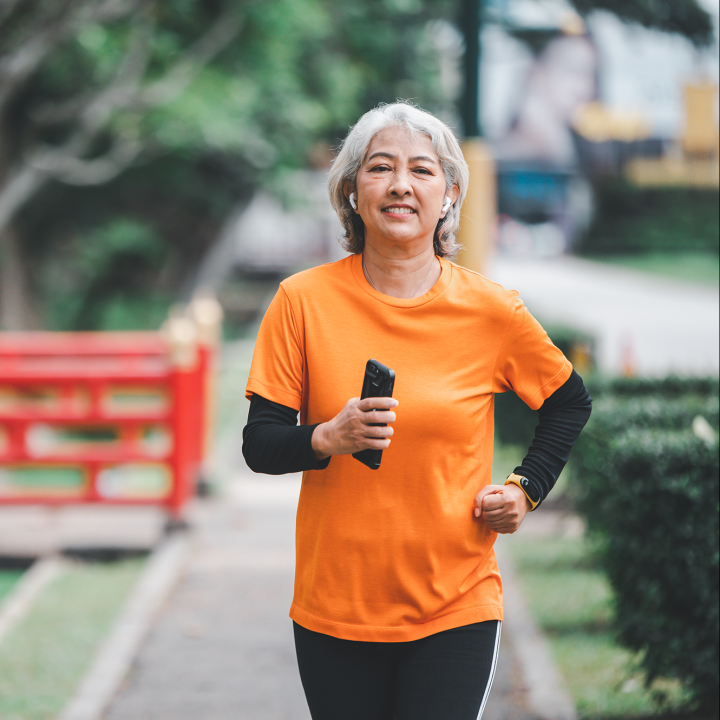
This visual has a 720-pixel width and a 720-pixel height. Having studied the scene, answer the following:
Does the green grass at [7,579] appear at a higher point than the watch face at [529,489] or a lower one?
lower

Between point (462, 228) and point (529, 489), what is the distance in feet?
15.9

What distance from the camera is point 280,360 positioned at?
2080 mm

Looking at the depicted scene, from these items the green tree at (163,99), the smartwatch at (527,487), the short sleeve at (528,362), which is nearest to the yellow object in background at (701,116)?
the green tree at (163,99)

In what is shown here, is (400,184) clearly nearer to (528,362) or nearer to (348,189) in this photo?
(348,189)

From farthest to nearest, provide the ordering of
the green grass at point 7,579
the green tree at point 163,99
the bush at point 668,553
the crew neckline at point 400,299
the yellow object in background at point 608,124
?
the green tree at point 163,99 < the yellow object in background at point 608,124 < the green grass at point 7,579 < the bush at point 668,553 < the crew neckline at point 400,299

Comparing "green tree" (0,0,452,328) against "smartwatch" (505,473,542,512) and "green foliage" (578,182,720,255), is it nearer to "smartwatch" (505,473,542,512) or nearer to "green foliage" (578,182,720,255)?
"green foliage" (578,182,720,255)

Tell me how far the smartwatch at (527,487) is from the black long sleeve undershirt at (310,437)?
0.04 feet

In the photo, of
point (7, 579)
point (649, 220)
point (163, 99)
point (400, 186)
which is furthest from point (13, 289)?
point (400, 186)

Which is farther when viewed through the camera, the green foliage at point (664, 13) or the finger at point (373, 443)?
the green foliage at point (664, 13)

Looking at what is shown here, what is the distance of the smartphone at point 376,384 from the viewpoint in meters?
1.86

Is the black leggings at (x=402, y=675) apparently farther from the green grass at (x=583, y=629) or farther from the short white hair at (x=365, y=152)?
the green grass at (x=583, y=629)

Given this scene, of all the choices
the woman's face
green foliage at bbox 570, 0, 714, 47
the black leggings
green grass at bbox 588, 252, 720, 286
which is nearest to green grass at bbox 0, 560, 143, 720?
the black leggings

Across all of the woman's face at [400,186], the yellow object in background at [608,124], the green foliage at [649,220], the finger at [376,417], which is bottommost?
the finger at [376,417]

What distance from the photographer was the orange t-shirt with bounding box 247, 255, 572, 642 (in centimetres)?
207
